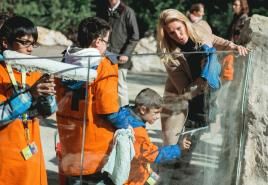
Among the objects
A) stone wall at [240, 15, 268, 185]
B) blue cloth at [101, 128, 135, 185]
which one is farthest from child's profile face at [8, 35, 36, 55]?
stone wall at [240, 15, 268, 185]

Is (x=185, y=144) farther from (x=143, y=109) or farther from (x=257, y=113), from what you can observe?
(x=257, y=113)

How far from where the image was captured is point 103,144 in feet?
10.3

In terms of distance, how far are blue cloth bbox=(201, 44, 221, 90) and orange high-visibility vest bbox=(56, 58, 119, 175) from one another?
0.60 meters

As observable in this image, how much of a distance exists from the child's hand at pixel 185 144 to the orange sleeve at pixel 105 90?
1.71 feet

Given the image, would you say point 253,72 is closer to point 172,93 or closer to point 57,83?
point 172,93

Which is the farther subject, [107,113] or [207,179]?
[207,179]

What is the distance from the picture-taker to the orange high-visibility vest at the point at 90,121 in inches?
119

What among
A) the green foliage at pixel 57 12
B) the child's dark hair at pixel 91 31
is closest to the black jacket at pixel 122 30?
the child's dark hair at pixel 91 31

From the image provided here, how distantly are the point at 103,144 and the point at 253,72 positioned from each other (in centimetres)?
108

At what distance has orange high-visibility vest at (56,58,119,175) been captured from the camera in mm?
3020

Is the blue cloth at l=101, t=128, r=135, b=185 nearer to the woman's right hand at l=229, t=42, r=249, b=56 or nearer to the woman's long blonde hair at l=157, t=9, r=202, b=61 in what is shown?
the woman's long blonde hair at l=157, t=9, r=202, b=61

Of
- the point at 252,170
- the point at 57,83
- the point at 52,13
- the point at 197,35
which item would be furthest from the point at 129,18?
the point at 52,13

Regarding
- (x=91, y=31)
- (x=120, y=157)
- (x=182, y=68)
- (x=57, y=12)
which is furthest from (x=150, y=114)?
(x=57, y=12)

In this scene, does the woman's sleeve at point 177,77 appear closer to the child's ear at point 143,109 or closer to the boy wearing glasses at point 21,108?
the child's ear at point 143,109
